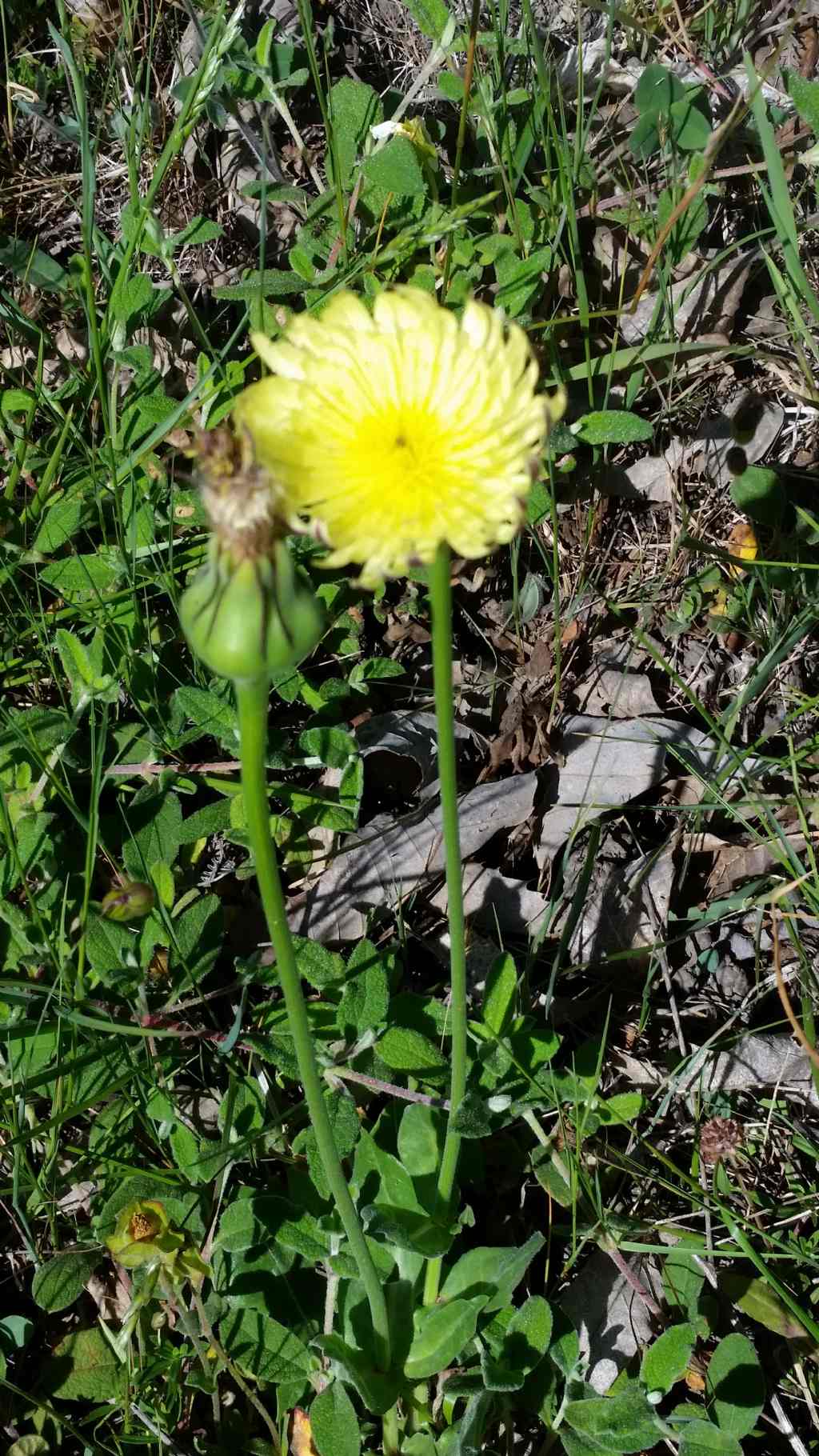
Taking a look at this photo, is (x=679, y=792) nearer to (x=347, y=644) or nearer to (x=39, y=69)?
(x=347, y=644)

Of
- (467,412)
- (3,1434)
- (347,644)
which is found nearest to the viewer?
(467,412)

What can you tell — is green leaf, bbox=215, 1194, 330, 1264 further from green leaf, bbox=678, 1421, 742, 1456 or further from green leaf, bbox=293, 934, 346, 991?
green leaf, bbox=678, 1421, 742, 1456

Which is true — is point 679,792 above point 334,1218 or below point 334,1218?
above

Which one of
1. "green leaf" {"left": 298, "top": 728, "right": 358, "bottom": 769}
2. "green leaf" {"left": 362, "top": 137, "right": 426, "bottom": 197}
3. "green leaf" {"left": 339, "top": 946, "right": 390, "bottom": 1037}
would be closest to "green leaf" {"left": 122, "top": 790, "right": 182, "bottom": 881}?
"green leaf" {"left": 298, "top": 728, "right": 358, "bottom": 769}

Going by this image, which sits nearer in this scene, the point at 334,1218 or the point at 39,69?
the point at 334,1218

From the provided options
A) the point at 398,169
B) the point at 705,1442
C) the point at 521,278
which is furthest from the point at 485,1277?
the point at 398,169

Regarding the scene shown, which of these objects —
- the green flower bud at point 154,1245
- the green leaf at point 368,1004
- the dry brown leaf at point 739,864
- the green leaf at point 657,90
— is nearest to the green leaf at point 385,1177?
the green leaf at point 368,1004

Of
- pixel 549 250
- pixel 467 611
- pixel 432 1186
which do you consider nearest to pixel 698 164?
pixel 549 250
